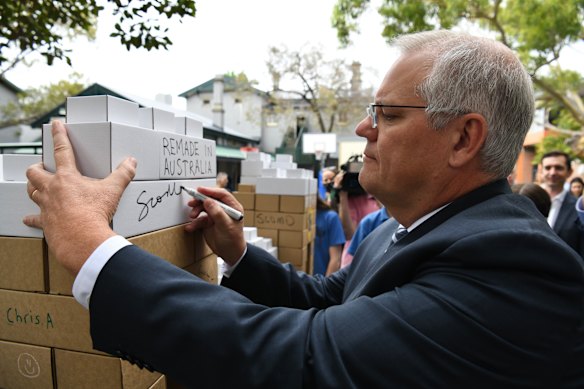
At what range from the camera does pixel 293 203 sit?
3.87 meters

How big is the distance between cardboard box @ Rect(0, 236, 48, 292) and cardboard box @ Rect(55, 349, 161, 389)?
202 millimetres

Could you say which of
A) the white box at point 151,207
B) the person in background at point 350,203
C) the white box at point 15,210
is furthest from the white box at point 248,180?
the white box at point 15,210

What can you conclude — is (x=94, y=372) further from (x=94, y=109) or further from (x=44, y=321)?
(x=94, y=109)

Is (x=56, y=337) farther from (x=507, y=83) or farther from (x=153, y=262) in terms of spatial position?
(x=507, y=83)

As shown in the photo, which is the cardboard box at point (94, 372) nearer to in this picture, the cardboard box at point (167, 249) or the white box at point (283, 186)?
the cardboard box at point (167, 249)

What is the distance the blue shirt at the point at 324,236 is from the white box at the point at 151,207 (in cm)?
314

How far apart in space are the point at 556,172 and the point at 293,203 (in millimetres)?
2907

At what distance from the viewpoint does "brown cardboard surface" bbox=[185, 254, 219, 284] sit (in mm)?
1520

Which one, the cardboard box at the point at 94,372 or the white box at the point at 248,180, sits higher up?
the white box at the point at 248,180

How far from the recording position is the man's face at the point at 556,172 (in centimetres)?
440

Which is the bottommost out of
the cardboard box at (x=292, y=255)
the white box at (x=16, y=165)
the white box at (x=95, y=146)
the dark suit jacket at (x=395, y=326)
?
the cardboard box at (x=292, y=255)

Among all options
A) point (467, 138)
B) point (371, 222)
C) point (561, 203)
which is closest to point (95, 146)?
point (467, 138)

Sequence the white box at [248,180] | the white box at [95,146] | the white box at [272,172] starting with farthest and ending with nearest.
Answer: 1. the white box at [248,180]
2. the white box at [272,172]
3. the white box at [95,146]

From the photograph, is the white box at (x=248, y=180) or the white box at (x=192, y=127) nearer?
the white box at (x=192, y=127)
